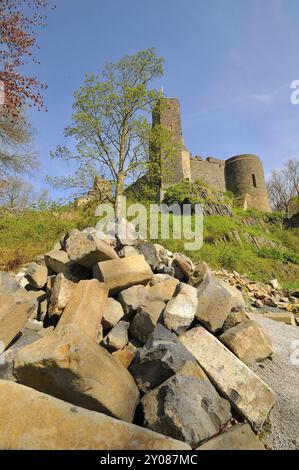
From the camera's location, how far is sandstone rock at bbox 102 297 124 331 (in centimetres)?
301

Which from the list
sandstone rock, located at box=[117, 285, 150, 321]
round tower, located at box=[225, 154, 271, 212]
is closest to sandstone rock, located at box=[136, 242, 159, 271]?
sandstone rock, located at box=[117, 285, 150, 321]

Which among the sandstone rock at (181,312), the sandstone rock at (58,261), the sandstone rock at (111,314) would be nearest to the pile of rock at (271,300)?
the sandstone rock at (181,312)

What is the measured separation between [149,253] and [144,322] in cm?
162

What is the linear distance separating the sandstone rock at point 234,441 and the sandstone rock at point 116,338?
1.23 metres

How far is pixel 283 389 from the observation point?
2.54m

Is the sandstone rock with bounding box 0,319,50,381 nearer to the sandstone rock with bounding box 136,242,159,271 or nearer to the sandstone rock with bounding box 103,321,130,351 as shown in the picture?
the sandstone rock with bounding box 103,321,130,351

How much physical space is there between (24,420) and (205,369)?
4.86 feet

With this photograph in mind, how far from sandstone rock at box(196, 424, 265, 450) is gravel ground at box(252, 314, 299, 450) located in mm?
478

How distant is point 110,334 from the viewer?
2.78 metres

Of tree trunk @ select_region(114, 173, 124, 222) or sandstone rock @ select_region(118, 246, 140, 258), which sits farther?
tree trunk @ select_region(114, 173, 124, 222)

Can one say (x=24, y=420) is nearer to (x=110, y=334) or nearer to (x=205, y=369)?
(x=110, y=334)

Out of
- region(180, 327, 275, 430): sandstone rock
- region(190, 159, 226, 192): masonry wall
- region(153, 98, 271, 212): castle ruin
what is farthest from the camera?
A: region(153, 98, 271, 212): castle ruin
